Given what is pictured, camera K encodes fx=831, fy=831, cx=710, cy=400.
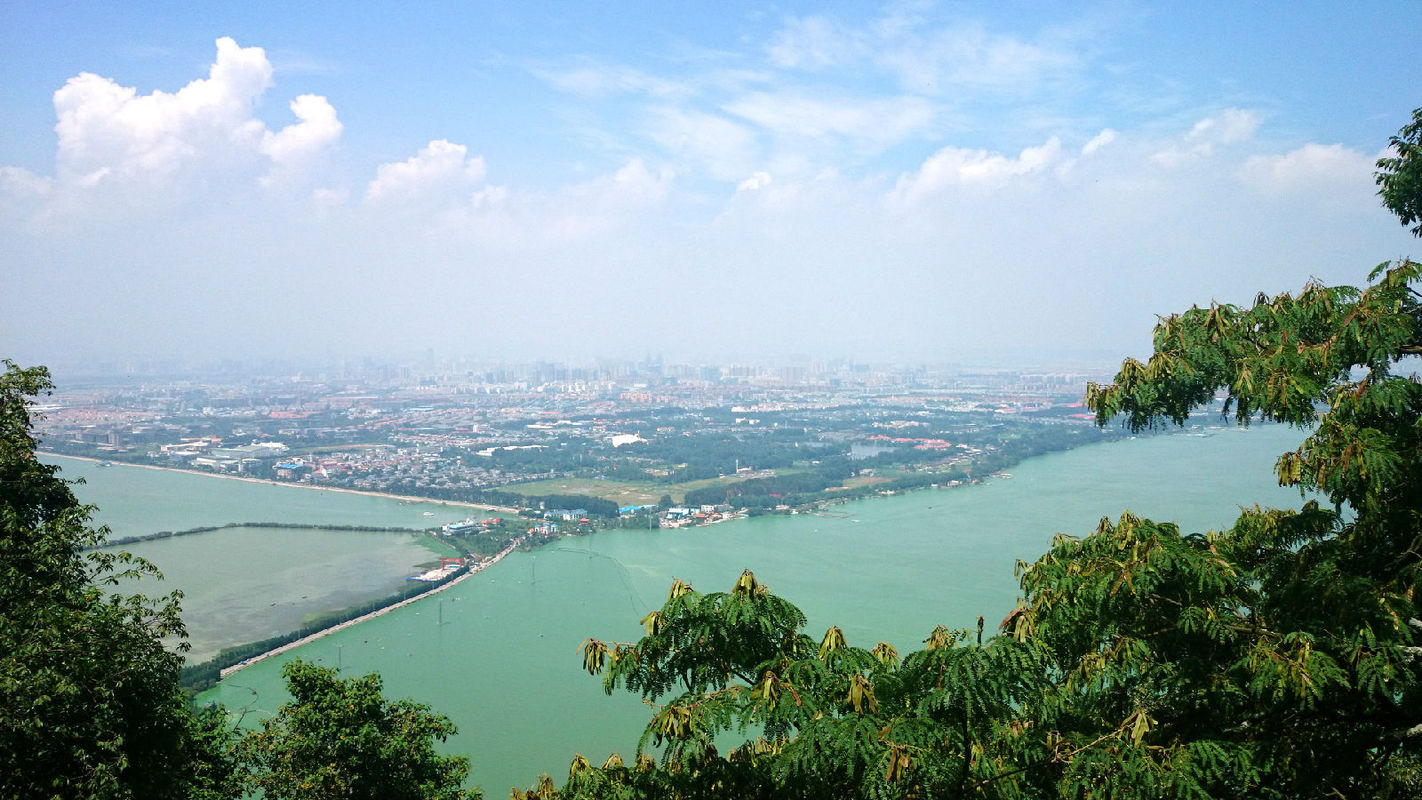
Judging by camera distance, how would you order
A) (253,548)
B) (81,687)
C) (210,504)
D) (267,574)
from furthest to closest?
(210,504) → (253,548) → (267,574) → (81,687)

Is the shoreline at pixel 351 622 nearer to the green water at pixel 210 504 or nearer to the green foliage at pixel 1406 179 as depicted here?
the green water at pixel 210 504

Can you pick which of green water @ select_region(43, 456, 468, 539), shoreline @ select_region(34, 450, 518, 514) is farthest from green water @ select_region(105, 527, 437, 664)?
shoreline @ select_region(34, 450, 518, 514)

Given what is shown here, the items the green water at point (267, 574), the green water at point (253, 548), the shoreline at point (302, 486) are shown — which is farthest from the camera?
the shoreline at point (302, 486)

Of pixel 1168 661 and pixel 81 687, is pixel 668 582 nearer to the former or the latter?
pixel 81 687

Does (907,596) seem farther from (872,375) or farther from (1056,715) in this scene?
(872,375)

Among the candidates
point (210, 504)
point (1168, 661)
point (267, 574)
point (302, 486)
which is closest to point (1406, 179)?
point (1168, 661)

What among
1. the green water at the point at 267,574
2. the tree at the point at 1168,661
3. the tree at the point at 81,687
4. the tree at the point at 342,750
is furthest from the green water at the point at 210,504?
the tree at the point at 1168,661
